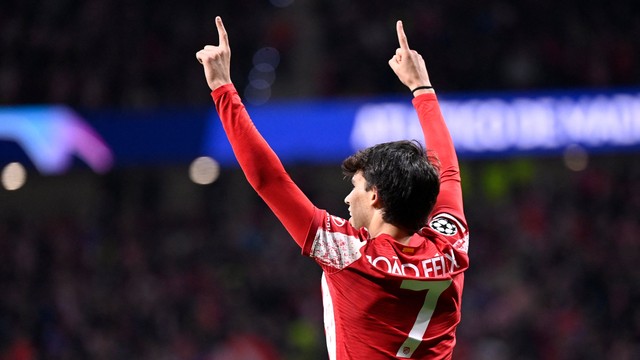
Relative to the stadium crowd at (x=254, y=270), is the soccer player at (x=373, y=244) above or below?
above

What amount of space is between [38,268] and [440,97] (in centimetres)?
546

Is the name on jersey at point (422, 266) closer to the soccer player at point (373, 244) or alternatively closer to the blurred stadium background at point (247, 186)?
the soccer player at point (373, 244)

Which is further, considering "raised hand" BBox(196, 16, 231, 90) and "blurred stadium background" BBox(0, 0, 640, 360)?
"blurred stadium background" BBox(0, 0, 640, 360)

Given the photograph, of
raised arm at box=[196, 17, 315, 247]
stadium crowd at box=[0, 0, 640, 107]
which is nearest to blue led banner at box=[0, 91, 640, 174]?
stadium crowd at box=[0, 0, 640, 107]

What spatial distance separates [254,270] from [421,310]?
973 cm

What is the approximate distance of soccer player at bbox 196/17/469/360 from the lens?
216 centimetres

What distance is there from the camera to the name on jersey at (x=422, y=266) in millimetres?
2234

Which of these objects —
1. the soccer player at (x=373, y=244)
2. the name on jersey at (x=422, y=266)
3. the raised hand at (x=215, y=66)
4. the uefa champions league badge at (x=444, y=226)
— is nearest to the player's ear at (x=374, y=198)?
the soccer player at (x=373, y=244)

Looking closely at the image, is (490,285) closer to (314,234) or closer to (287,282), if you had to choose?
(287,282)

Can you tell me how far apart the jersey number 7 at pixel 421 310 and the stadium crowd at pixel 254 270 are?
26.9ft

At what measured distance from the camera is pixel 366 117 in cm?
1100

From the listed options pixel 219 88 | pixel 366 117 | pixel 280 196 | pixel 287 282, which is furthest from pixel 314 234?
pixel 287 282

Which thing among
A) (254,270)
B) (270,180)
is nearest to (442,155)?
(270,180)

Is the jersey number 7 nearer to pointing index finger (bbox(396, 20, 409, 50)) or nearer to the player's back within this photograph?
the player's back
